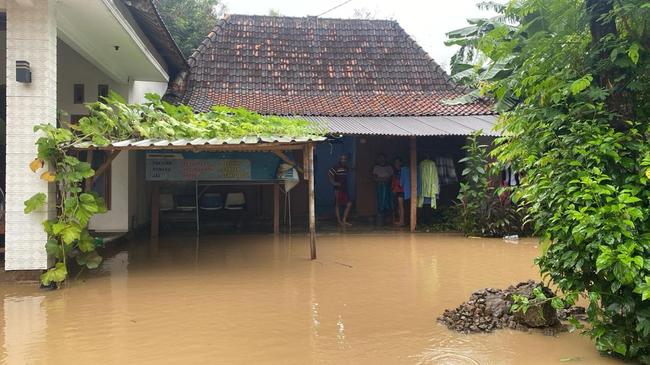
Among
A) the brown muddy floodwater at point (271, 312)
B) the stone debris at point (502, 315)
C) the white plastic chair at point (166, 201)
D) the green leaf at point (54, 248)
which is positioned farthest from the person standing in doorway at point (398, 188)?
the green leaf at point (54, 248)

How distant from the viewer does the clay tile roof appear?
468 inches

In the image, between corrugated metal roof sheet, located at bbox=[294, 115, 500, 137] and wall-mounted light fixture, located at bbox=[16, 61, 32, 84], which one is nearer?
wall-mounted light fixture, located at bbox=[16, 61, 32, 84]

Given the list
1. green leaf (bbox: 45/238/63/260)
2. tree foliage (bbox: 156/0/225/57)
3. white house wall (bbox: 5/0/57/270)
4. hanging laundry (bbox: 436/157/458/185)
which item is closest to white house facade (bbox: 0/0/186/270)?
white house wall (bbox: 5/0/57/270)

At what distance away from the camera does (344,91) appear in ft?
42.0

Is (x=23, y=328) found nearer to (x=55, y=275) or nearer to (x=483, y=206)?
(x=55, y=275)

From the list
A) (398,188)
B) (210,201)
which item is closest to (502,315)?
(398,188)

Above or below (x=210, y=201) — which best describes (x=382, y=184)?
above

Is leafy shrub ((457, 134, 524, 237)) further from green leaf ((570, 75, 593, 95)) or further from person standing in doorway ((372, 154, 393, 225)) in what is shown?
green leaf ((570, 75, 593, 95))

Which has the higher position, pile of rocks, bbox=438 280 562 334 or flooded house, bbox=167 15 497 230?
flooded house, bbox=167 15 497 230

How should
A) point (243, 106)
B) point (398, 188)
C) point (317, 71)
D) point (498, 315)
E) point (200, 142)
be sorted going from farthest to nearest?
point (317, 71)
point (398, 188)
point (243, 106)
point (200, 142)
point (498, 315)

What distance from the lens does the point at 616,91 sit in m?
4.07

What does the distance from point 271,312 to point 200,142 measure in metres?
2.43

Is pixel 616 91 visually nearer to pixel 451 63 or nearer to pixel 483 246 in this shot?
pixel 483 246

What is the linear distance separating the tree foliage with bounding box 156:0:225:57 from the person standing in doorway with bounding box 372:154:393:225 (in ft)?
28.6
